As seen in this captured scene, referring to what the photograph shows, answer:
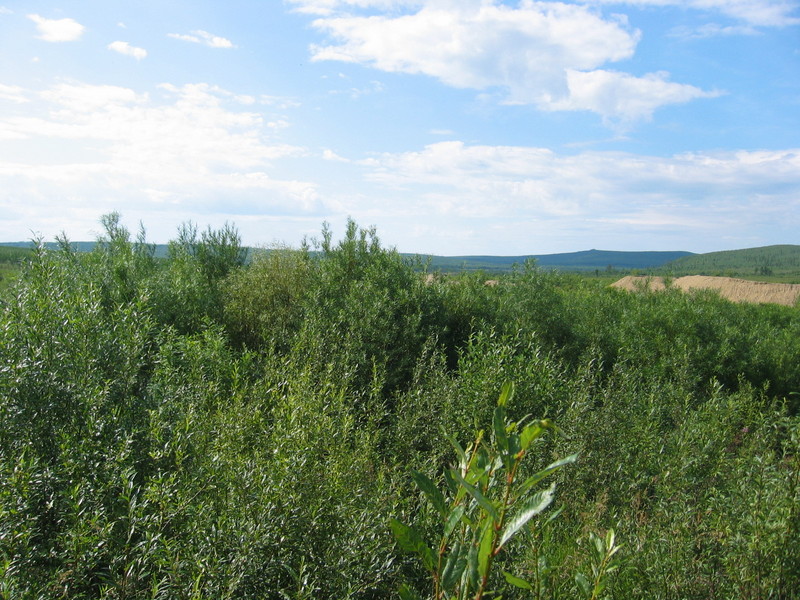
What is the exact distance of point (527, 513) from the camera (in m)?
1.17

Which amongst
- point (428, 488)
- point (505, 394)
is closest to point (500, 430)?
point (505, 394)

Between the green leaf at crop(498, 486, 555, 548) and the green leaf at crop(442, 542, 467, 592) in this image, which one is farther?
the green leaf at crop(442, 542, 467, 592)

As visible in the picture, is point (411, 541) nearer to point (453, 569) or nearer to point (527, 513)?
point (453, 569)

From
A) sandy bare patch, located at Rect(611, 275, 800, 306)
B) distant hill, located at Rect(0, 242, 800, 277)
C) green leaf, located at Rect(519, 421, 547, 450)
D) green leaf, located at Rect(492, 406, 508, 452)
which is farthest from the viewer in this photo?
distant hill, located at Rect(0, 242, 800, 277)

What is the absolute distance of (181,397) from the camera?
517cm

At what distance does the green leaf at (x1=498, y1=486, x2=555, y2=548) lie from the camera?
114cm

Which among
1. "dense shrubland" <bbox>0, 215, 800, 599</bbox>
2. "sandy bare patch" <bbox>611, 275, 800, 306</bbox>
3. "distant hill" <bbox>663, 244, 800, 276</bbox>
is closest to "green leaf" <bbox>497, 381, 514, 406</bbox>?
"dense shrubland" <bbox>0, 215, 800, 599</bbox>

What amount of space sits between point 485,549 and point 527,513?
0.12 m

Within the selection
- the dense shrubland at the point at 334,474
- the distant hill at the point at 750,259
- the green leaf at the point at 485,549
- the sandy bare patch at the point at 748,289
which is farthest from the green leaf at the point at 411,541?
the distant hill at the point at 750,259

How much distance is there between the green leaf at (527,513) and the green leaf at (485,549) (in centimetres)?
3

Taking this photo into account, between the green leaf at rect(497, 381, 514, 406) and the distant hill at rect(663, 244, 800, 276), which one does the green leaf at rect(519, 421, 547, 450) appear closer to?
the green leaf at rect(497, 381, 514, 406)

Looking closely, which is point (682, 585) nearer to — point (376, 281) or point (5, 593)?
point (5, 593)

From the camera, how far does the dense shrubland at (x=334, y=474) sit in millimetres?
2828

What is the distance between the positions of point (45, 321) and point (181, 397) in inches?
52.3
